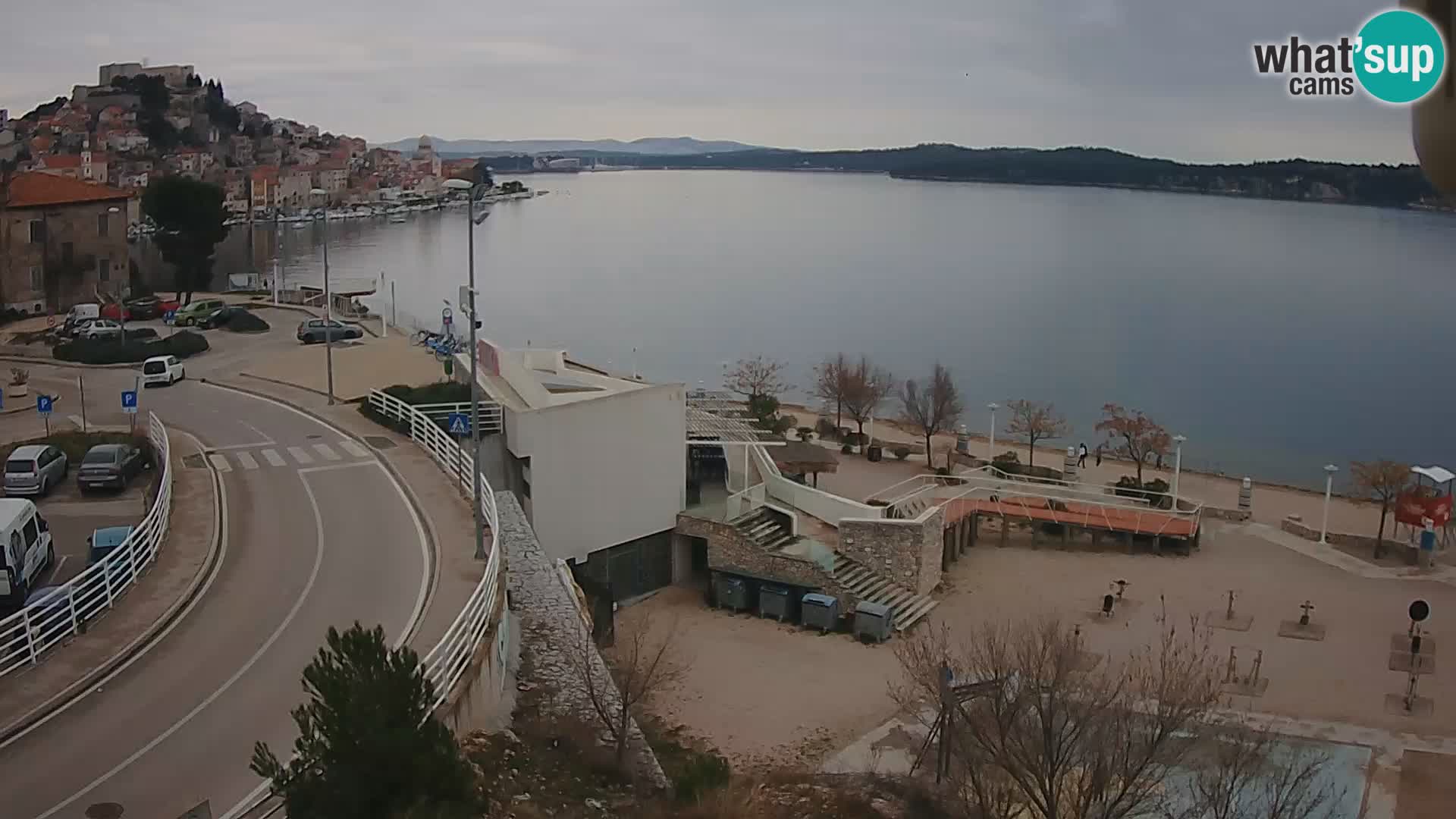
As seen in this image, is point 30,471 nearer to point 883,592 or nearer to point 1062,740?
point 883,592

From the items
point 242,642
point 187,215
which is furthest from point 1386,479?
point 187,215

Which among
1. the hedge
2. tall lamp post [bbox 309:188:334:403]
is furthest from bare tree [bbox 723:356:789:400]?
the hedge

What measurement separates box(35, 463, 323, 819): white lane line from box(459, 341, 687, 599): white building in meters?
4.91

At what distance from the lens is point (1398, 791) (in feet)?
51.3

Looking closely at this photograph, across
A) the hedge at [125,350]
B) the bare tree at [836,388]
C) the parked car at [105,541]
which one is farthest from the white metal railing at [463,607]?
the bare tree at [836,388]

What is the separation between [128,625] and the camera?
1395cm

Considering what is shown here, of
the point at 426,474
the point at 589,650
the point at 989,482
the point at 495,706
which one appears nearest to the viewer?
the point at 495,706

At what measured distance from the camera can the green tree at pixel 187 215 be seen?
58.7 m

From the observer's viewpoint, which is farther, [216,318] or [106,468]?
[216,318]

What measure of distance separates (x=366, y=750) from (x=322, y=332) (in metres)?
32.3

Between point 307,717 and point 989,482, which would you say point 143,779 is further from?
point 989,482

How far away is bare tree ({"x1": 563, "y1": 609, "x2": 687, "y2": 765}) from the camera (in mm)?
13508

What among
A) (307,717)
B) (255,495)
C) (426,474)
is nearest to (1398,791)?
(307,717)

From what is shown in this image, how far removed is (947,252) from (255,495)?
414 feet
